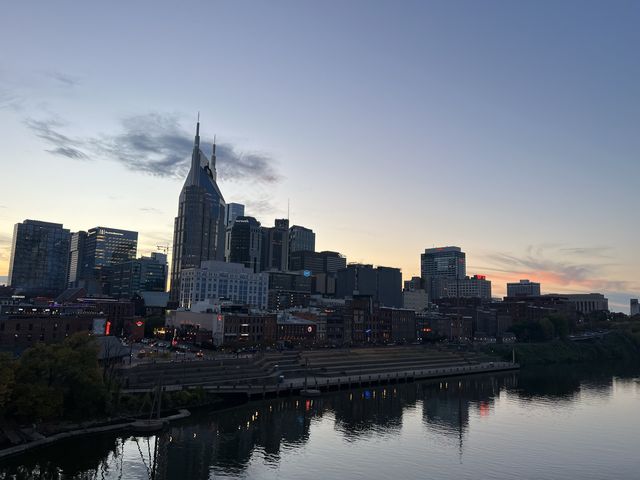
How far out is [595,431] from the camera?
91125 mm

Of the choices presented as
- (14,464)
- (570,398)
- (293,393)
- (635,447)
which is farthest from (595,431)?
(14,464)

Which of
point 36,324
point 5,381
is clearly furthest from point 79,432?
point 36,324

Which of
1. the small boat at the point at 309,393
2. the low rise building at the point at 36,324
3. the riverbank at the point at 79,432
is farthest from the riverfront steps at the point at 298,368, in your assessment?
the low rise building at the point at 36,324

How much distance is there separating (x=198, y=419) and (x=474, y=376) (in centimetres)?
10298

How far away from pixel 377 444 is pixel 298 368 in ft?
180

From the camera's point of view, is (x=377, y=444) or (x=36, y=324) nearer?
(x=377, y=444)

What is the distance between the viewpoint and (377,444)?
80500 millimetres

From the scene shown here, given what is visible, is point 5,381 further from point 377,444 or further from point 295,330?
point 295,330

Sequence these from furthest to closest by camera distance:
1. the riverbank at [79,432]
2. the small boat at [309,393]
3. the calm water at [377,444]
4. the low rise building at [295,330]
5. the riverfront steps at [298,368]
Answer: the low rise building at [295,330], the small boat at [309,393], the riverfront steps at [298,368], the calm water at [377,444], the riverbank at [79,432]

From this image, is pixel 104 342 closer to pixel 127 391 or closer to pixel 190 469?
pixel 127 391

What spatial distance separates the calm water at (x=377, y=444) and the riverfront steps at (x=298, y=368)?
9.29 meters

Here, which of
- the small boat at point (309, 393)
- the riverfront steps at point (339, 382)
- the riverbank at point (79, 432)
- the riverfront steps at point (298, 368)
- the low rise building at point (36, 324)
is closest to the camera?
the riverbank at point (79, 432)

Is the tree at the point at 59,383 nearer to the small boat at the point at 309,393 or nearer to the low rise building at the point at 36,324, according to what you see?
the low rise building at the point at 36,324

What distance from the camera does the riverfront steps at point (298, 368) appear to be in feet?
336
